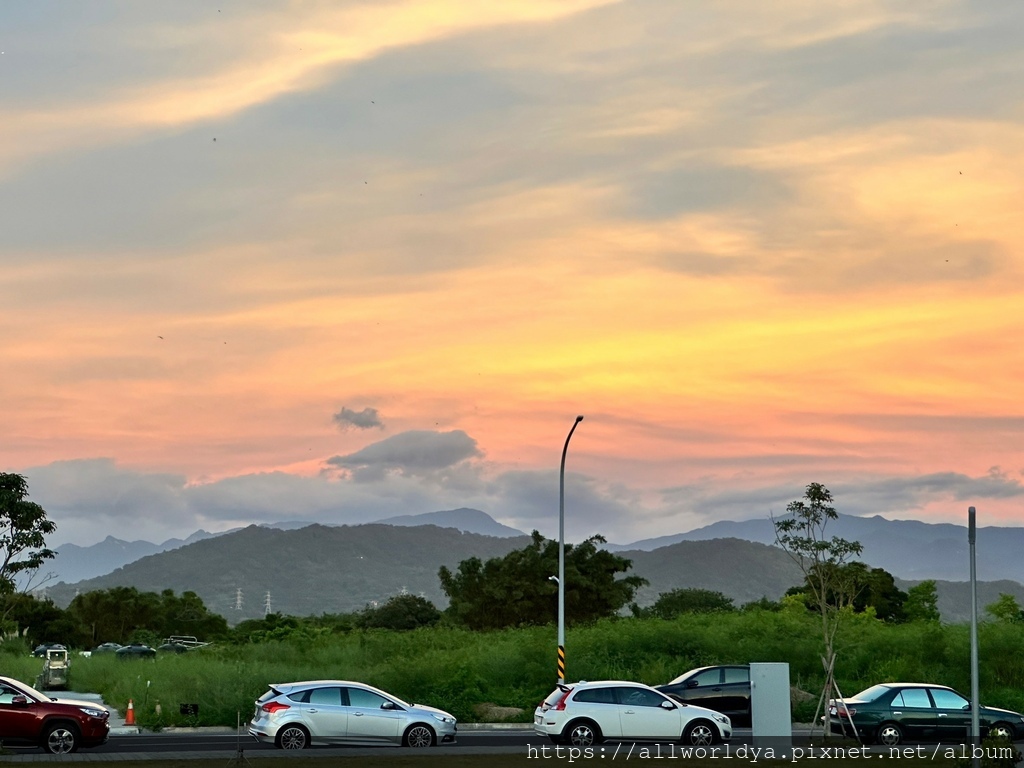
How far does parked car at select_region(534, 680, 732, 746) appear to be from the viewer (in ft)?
106

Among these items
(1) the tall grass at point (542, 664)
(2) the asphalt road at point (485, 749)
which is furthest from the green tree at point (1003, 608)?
(2) the asphalt road at point (485, 749)

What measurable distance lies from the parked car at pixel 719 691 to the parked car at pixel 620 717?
496 centimetres

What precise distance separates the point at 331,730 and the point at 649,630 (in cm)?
2691

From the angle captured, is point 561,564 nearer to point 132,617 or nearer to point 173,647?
point 173,647

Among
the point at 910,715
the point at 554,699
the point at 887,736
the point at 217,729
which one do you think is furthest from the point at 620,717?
the point at 217,729

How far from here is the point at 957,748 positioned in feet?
106

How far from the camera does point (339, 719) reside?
32.6 m

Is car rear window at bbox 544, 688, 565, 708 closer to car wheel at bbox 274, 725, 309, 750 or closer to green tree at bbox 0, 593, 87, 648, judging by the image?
car wheel at bbox 274, 725, 309, 750

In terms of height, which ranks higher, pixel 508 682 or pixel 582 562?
pixel 582 562

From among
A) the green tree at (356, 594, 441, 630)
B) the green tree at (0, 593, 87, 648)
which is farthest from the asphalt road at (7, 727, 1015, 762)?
the green tree at (356, 594, 441, 630)

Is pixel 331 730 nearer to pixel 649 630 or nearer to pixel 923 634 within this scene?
pixel 649 630

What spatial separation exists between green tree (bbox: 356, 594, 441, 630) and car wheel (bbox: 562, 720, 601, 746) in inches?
3599

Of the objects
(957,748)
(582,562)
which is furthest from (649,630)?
(582,562)

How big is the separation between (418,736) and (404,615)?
9435 cm
